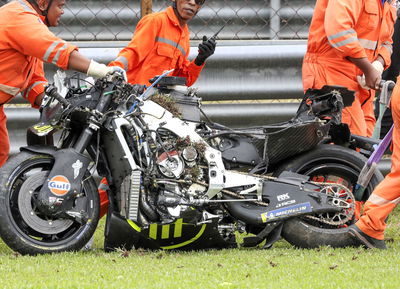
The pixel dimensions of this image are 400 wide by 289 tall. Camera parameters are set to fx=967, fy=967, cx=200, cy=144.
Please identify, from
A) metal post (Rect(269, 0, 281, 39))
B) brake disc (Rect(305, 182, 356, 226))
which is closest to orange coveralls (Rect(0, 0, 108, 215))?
brake disc (Rect(305, 182, 356, 226))

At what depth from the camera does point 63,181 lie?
6031mm

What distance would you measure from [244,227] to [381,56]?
76.3 inches

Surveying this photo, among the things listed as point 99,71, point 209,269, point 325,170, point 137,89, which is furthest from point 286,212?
point 99,71

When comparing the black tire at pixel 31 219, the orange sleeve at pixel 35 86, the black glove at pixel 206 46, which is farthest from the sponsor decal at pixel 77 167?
the black glove at pixel 206 46

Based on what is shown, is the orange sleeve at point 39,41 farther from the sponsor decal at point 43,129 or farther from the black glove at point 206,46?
the black glove at point 206,46

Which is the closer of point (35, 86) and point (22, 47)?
point (22, 47)

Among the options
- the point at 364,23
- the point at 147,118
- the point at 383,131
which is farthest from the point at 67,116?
the point at 383,131

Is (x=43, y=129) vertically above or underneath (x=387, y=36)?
underneath

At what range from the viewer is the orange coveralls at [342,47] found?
22.8 ft

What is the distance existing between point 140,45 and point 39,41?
113 cm

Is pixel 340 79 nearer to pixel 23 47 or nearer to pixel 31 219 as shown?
pixel 23 47

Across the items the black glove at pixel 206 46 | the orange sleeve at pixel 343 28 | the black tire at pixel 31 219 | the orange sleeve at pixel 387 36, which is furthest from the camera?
the orange sleeve at pixel 387 36

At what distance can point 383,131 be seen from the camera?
28.6 feet

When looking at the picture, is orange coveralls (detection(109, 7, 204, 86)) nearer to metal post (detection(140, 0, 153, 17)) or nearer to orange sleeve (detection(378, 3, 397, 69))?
metal post (detection(140, 0, 153, 17))
